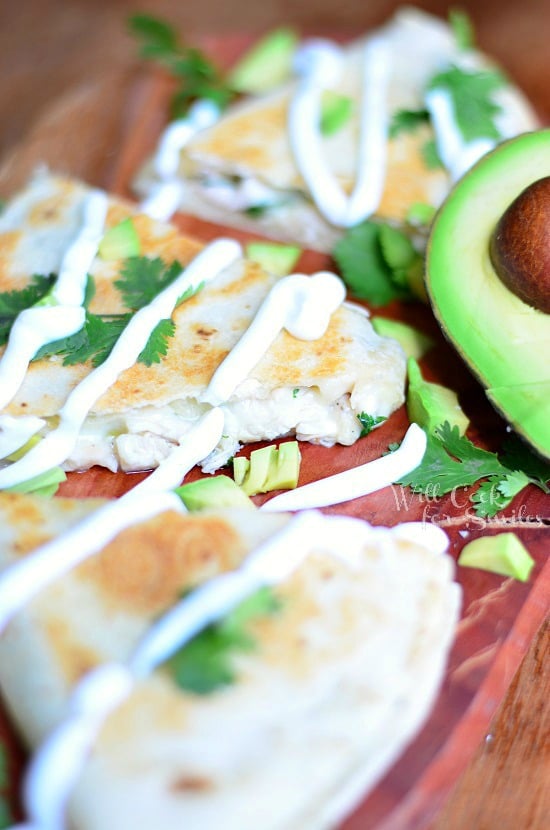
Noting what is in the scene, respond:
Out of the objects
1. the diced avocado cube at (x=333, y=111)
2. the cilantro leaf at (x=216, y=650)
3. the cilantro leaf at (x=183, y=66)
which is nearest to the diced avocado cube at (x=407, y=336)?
the diced avocado cube at (x=333, y=111)

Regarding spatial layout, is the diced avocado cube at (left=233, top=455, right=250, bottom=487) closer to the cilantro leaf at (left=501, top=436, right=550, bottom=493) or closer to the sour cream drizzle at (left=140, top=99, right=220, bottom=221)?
the cilantro leaf at (left=501, top=436, right=550, bottom=493)

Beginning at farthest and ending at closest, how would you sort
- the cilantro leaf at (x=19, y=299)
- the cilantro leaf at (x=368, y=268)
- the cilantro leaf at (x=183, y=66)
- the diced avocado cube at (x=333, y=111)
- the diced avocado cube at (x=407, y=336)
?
the cilantro leaf at (x=183, y=66) < the diced avocado cube at (x=333, y=111) < the cilantro leaf at (x=368, y=268) < the diced avocado cube at (x=407, y=336) < the cilantro leaf at (x=19, y=299)

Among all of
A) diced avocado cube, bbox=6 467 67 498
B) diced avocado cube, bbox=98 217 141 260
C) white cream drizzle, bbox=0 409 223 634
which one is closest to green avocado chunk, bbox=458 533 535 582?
white cream drizzle, bbox=0 409 223 634

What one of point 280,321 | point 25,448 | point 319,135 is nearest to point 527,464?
point 280,321

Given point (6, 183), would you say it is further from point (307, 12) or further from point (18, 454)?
point (307, 12)

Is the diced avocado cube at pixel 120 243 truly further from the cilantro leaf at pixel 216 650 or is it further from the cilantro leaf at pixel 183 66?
the cilantro leaf at pixel 216 650
